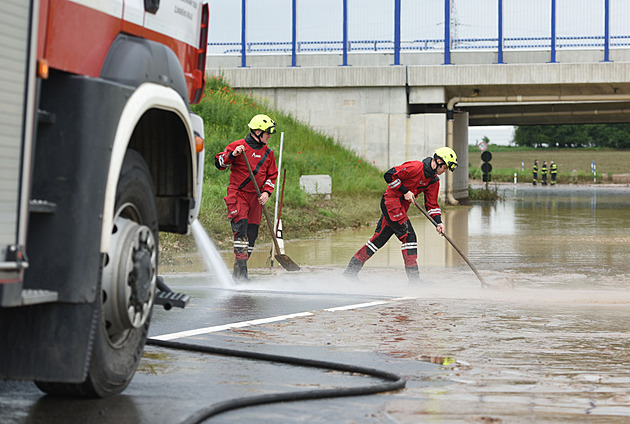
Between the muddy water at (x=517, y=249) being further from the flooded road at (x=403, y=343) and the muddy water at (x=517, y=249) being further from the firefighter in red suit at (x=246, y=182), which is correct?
the firefighter in red suit at (x=246, y=182)

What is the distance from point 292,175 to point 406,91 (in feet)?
26.8

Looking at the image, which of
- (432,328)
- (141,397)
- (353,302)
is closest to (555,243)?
(353,302)

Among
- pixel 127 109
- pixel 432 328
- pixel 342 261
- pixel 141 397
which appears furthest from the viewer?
pixel 342 261

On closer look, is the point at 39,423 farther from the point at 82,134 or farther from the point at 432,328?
the point at 432,328

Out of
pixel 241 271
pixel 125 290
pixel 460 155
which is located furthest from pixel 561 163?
pixel 125 290

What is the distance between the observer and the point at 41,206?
409 cm

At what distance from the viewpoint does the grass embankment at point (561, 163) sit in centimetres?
7012

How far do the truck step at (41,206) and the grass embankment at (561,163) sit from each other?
64611mm

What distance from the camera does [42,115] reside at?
409 cm

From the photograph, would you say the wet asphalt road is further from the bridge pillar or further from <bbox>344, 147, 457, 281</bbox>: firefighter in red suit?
the bridge pillar

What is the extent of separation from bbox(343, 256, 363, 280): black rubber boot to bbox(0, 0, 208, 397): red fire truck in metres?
7.07

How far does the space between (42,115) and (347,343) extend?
3.68 metres

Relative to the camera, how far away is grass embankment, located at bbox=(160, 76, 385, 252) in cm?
1796

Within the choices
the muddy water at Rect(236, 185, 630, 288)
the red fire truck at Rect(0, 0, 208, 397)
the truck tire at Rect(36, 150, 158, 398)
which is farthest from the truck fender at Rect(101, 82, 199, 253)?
the muddy water at Rect(236, 185, 630, 288)
